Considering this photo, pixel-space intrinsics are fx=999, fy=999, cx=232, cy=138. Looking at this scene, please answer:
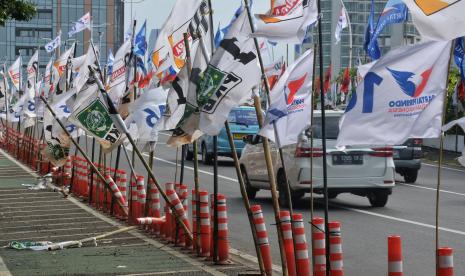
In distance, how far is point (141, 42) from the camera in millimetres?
19297

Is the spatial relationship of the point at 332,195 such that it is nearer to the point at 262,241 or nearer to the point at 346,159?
the point at 346,159

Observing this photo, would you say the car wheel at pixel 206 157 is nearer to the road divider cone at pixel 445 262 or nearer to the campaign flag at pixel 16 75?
the campaign flag at pixel 16 75

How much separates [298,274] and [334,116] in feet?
31.1

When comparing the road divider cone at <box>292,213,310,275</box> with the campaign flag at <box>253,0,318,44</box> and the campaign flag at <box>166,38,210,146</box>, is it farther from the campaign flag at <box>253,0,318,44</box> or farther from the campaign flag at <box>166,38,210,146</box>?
the campaign flag at <box>253,0,318,44</box>

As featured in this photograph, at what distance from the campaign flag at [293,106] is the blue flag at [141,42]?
9.32 m

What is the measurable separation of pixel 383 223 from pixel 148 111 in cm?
484

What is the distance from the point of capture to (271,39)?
8922mm

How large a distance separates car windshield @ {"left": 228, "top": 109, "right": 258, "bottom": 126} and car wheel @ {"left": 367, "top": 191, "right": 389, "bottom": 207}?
12.7 meters

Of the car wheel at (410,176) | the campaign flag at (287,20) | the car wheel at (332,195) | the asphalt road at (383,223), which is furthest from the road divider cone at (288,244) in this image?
the car wheel at (410,176)

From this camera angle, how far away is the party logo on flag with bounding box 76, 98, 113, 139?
14.7 meters

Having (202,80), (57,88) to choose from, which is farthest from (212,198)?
(57,88)

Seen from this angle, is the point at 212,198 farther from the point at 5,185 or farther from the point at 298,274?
the point at 5,185

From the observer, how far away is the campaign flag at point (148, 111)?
13789mm

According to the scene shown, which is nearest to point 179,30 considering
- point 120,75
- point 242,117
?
point 120,75
